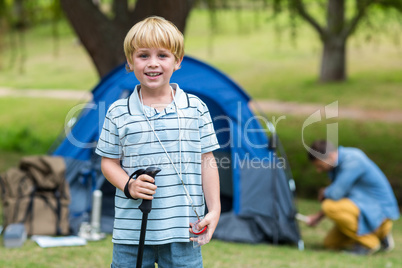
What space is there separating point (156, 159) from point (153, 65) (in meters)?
0.31

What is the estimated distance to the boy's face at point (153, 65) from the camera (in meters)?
1.84

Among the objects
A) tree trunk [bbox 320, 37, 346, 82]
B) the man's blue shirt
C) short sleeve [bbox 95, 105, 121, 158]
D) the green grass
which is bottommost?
the green grass

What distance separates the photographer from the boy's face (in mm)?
1841

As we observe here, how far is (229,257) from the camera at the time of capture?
390cm

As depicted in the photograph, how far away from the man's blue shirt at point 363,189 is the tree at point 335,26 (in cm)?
346

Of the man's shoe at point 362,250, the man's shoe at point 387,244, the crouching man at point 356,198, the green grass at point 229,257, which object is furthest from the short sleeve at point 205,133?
the man's shoe at point 387,244

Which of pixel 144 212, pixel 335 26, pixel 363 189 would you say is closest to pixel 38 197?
pixel 363 189

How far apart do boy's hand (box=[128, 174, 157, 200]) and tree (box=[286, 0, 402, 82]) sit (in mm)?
6205

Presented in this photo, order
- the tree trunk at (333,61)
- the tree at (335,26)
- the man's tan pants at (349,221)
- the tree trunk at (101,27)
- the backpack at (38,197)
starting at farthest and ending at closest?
1. the tree trunk at (333,61)
2. the tree at (335,26)
3. the tree trunk at (101,27)
4. the man's tan pants at (349,221)
5. the backpack at (38,197)

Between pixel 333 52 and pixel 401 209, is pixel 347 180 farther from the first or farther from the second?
pixel 333 52

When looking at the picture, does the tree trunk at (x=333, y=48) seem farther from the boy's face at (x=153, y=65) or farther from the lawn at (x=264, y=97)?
the boy's face at (x=153, y=65)

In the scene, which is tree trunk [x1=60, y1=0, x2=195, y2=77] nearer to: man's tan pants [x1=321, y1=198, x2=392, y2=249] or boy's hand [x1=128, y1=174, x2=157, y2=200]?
man's tan pants [x1=321, y1=198, x2=392, y2=249]

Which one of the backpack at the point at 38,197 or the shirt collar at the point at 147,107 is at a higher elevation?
the shirt collar at the point at 147,107

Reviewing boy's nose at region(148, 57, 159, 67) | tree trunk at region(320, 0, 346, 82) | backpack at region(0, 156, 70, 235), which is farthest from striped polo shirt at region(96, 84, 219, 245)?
tree trunk at region(320, 0, 346, 82)
